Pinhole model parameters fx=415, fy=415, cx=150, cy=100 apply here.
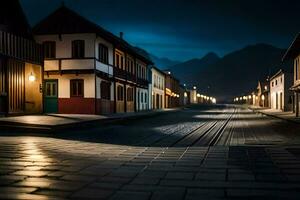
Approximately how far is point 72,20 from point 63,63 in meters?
3.10

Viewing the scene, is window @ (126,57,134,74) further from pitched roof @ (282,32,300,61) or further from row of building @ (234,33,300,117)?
pitched roof @ (282,32,300,61)

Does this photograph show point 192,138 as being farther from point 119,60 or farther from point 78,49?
point 119,60

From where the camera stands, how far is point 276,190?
5.83 meters


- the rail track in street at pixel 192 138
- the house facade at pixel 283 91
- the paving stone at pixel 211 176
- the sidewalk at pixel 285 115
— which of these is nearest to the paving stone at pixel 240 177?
the paving stone at pixel 211 176

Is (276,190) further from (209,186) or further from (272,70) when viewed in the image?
(272,70)

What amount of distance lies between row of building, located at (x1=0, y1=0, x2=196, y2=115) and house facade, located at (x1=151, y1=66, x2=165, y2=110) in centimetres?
1641

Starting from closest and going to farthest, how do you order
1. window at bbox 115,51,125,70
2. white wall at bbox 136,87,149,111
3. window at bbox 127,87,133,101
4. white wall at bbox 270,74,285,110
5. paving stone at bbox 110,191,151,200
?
paving stone at bbox 110,191,151,200 → window at bbox 115,51,125,70 → window at bbox 127,87,133,101 → white wall at bbox 136,87,149,111 → white wall at bbox 270,74,285,110

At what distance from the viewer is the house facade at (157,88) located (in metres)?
57.9

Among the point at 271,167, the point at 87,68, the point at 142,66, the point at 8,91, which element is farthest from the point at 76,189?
the point at 142,66

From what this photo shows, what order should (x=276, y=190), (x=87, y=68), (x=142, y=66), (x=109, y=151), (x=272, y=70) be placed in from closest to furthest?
(x=276, y=190)
(x=109, y=151)
(x=87, y=68)
(x=142, y=66)
(x=272, y=70)

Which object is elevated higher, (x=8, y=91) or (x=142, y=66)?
(x=142, y=66)

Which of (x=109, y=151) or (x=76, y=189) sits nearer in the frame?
(x=76, y=189)

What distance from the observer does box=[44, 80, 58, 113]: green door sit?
97.7ft

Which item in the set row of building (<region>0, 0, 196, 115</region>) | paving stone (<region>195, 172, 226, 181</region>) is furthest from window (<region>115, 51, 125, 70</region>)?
paving stone (<region>195, 172, 226, 181</region>)
